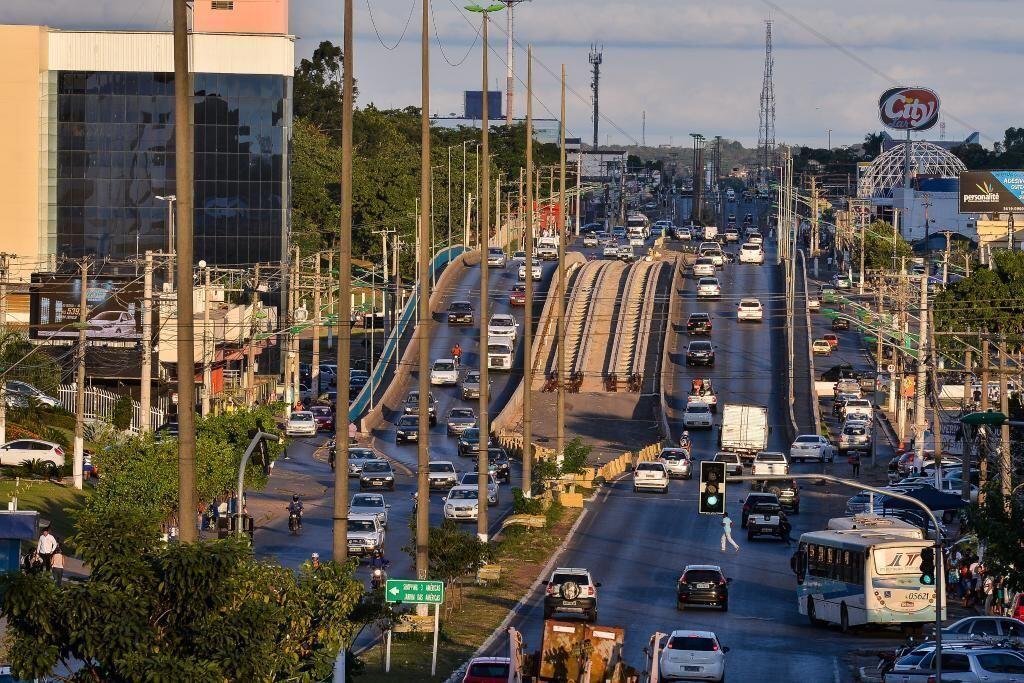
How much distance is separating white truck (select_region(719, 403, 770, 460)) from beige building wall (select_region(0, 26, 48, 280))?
6442 cm

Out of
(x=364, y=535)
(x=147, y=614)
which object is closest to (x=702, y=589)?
(x=364, y=535)

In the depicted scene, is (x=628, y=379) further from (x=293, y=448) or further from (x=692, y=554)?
Answer: (x=692, y=554)

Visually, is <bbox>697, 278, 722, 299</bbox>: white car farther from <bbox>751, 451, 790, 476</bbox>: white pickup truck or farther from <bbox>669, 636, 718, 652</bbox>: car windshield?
<bbox>669, 636, 718, 652</bbox>: car windshield

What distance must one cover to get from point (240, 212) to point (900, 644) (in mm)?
95248

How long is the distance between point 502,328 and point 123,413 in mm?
37063

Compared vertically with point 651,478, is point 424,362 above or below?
above

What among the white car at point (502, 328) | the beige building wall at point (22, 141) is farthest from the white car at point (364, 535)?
the beige building wall at point (22, 141)

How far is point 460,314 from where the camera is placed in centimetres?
12794

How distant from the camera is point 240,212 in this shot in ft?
440

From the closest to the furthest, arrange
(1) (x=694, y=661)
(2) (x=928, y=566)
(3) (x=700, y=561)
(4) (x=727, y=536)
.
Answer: (2) (x=928, y=566), (1) (x=694, y=661), (3) (x=700, y=561), (4) (x=727, y=536)

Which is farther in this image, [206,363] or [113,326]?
[113,326]

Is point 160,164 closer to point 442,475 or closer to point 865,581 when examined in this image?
point 442,475

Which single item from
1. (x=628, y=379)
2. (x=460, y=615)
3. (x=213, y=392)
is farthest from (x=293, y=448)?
(x=460, y=615)

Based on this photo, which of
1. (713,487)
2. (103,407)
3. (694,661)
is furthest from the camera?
(103,407)
